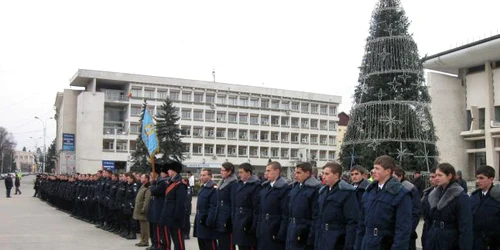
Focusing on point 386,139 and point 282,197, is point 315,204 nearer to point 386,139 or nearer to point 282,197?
point 282,197

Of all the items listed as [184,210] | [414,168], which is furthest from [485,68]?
[184,210]

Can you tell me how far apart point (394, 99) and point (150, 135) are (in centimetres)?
1142

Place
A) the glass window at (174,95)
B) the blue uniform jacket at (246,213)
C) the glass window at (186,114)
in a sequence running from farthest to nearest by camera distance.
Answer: the glass window at (186,114) < the glass window at (174,95) < the blue uniform jacket at (246,213)

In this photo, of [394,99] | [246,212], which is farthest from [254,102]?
[246,212]

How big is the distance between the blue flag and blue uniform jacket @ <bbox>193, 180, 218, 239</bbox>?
595 centimetres

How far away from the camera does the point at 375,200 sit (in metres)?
5.95

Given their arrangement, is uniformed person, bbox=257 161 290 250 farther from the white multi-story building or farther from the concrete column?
the white multi-story building

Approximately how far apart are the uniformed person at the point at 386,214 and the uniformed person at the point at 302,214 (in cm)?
151

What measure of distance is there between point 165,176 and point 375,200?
730cm

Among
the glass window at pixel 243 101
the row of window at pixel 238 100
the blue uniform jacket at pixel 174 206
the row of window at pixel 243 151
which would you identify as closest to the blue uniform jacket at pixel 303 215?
the blue uniform jacket at pixel 174 206

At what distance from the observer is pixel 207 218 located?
9.79 m

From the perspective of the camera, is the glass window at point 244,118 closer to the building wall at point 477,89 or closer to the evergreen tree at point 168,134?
the evergreen tree at point 168,134

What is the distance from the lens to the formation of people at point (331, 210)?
5.93 metres

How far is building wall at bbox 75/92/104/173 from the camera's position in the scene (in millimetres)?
76562
